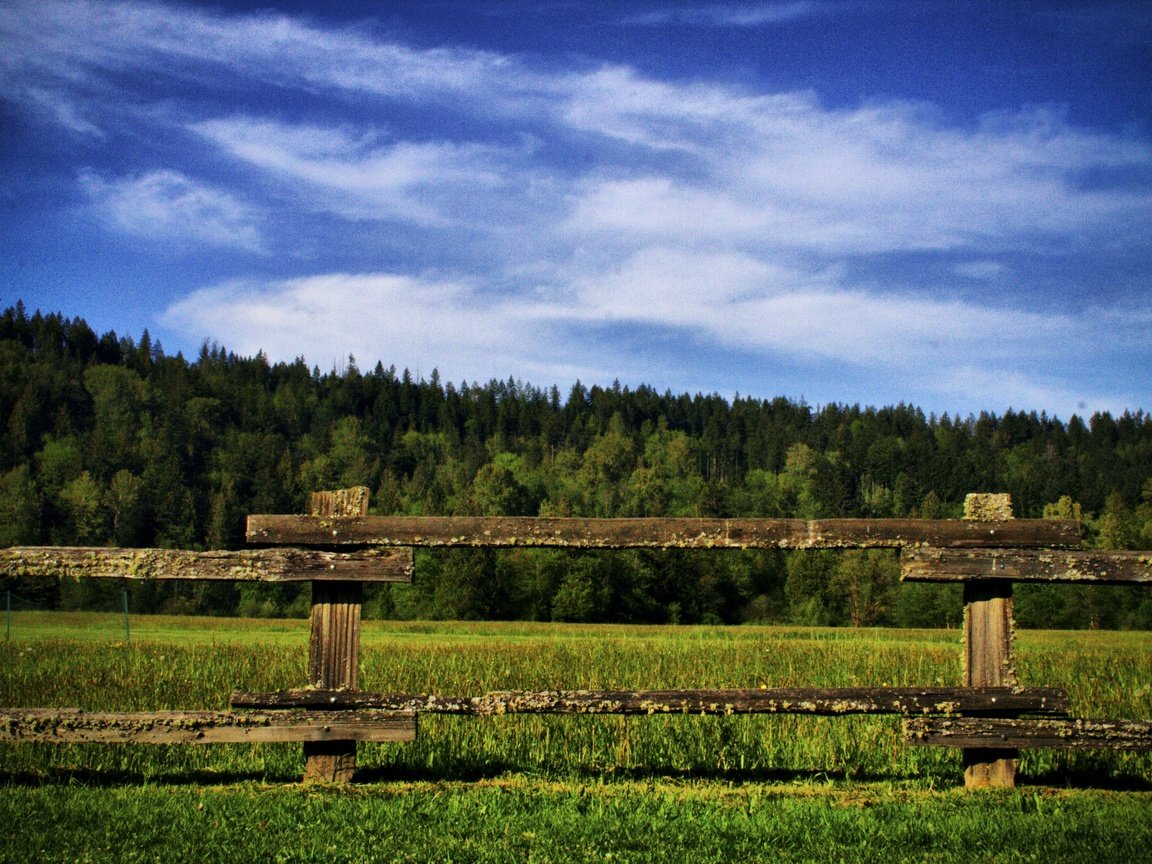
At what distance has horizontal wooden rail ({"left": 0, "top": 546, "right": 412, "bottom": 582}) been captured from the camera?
23.2 feet

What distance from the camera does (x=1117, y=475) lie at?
163 meters

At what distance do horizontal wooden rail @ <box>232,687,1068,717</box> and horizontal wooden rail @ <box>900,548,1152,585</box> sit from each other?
83cm

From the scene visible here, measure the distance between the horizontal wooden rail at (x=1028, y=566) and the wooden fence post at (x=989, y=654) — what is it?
0.69 ft

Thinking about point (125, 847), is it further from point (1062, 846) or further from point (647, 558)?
point (647, 558)

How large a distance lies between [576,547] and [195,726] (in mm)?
2889

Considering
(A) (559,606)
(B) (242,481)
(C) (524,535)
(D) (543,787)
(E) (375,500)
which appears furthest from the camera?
(B) (242,481)

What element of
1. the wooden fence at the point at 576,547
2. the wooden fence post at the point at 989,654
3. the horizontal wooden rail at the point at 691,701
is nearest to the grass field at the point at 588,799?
the wooden fence post at the point at 989,654

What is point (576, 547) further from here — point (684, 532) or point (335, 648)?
point (335, 648)

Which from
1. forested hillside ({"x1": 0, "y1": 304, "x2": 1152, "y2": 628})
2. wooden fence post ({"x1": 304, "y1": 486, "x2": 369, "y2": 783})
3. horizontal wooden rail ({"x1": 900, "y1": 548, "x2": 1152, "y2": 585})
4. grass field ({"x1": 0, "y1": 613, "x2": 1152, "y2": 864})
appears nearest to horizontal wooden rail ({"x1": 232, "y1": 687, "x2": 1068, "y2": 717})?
wooden fence post ({"x1": 304, "y1": 486, "x2": 369, "y2": 783})

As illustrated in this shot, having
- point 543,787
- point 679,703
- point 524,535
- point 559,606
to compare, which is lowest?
point 559,606

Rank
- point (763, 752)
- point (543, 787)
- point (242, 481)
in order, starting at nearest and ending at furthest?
1. point (543, 787)
2. point (763, 752)
3. point (242, 481)

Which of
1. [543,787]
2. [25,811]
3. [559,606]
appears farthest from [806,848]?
[559,606]

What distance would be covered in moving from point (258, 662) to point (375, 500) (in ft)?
402

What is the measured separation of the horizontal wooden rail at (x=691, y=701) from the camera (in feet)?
23.2
